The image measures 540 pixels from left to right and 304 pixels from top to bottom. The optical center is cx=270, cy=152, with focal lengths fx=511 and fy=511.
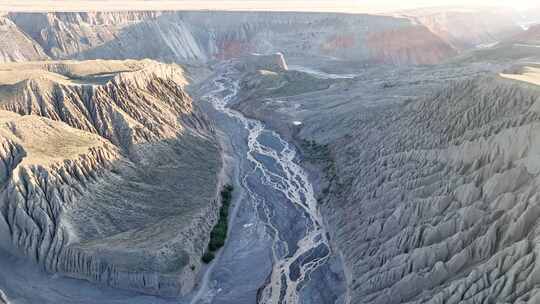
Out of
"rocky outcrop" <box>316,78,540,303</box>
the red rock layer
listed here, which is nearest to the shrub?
"rocky outcrop" <box>316,78,540,303</box>

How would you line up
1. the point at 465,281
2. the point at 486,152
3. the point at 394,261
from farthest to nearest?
the point at 486,152 → the point at 394,261 → the point at 465,281

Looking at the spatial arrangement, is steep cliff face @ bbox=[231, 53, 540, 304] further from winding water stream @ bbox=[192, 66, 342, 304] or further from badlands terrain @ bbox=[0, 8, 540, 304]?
winding water stream @ bbox=[192, 66, 342, 304]

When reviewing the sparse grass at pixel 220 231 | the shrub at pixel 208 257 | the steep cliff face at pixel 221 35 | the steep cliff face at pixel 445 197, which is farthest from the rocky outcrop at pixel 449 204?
the steep cliff face at pixel 221 35

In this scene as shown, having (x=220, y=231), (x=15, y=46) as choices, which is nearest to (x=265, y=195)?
(x=220, y=231)

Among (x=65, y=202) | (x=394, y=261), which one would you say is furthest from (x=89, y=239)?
(x=394, y=261)

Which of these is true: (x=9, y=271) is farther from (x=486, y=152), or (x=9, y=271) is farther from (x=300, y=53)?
(x=300, y=53)

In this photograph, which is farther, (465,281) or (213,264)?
(213,264)

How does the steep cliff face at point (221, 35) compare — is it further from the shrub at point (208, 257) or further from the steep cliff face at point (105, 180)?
the shrub at point (208, 257)
